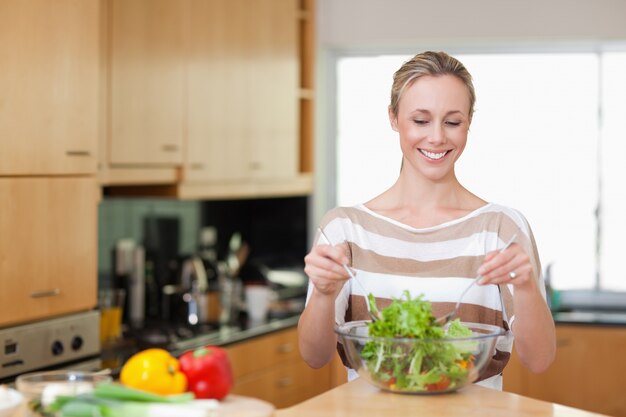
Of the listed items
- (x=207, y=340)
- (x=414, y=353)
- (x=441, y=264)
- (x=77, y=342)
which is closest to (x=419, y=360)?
(x=414, y=353)

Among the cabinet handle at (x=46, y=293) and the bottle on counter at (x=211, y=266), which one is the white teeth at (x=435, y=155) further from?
the bottle on counter at (x=211, y=266)

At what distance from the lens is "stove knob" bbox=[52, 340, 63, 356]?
10.6 ft

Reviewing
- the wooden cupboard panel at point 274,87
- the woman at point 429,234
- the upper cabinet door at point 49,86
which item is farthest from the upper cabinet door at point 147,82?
the woman at point 429,234

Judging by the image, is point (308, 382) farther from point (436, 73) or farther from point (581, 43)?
point (436, 73)

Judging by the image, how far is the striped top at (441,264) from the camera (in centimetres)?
226

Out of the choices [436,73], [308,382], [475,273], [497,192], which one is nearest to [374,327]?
[475,273]

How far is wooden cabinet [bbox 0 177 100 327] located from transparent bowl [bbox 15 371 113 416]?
117 cm

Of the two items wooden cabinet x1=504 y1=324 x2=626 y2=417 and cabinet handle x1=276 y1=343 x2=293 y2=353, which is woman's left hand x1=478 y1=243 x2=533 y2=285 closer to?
cabinet handle x1=276 y1=343 x2=293 y2=353

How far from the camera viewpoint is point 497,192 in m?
5.31

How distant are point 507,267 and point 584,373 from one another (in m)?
2.98

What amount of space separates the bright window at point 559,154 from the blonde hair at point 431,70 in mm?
3002

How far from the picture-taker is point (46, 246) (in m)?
3.15

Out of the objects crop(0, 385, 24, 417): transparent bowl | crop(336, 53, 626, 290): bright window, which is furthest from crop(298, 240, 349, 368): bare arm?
crop(336, 53, 626, 290): bright window

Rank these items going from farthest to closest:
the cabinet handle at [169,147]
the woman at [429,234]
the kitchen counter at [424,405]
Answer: the cabinet handle at [169,147] < the woman at [429,234] < the kitchen counter at [424,405]
